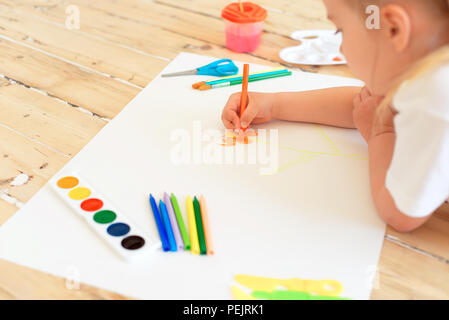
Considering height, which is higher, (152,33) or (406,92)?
(406,92)

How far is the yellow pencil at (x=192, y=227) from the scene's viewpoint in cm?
60

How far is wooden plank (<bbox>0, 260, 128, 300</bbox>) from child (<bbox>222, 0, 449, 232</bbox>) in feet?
1.12

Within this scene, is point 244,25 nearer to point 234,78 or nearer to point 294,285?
point 234,78

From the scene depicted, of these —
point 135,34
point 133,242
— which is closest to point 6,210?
point 133,242

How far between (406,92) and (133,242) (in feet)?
→ 1.15

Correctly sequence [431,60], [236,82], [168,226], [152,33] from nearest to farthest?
[431,60], [168,226], [236,82], [152,33]

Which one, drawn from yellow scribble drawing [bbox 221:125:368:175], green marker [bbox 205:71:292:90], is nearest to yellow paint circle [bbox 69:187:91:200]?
yellow scribble drawing [bbox 221:125:368:175]

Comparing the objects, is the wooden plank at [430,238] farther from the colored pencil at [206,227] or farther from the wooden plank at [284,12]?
the wooden plank at [284,12]

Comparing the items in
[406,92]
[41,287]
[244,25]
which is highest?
[406,92]

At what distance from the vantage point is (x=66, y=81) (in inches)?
37.1

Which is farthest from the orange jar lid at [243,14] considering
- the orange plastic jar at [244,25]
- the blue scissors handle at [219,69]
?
the blue scissors handle at [219,69]

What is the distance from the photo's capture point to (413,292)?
1.91ft
